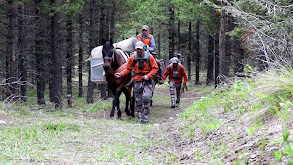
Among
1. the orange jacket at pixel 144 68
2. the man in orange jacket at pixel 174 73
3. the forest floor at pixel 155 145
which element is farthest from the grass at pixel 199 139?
the man in orange jacket at pixel 174 73

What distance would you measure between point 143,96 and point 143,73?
717 mm

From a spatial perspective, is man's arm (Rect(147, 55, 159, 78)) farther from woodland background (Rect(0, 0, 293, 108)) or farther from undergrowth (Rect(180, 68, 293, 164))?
undergrowth (Rect(180, 68, 293, 164))

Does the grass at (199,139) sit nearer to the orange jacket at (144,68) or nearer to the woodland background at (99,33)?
the woodland background at (99,33)

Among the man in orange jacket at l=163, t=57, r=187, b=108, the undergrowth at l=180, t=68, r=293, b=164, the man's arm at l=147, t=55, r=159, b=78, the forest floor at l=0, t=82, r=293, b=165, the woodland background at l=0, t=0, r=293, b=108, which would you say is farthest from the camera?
the man in orange jacket at l=163, t=57, r=187, b=108

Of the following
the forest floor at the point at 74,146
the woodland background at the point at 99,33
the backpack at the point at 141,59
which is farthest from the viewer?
the backpack at the point at 141,59

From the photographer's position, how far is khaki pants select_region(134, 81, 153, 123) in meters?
10.7

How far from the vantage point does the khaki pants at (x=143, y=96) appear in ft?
35.2

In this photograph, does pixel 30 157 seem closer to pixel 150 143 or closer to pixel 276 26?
pixel 150 143

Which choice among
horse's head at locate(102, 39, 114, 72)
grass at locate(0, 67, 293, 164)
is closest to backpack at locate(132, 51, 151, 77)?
horse's head at locate(102, 39, 114, 72)

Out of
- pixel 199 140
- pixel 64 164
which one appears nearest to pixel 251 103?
pixel 199 140

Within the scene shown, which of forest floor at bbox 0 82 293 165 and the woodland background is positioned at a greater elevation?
the woodland background

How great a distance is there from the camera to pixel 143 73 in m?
10.7

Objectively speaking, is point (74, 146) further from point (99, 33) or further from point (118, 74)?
point (99, 33)

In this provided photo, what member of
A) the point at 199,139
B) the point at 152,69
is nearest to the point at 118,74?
the point at 152,69
